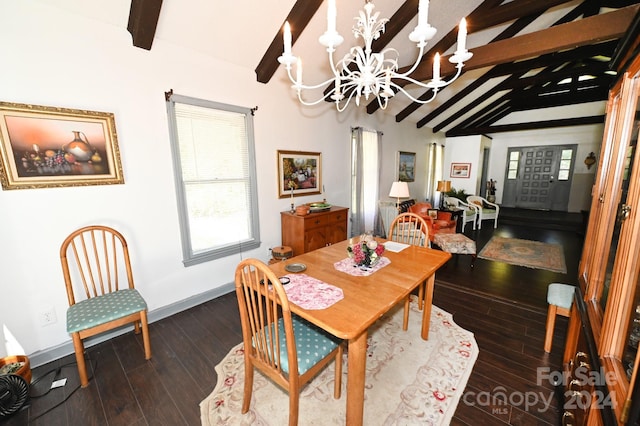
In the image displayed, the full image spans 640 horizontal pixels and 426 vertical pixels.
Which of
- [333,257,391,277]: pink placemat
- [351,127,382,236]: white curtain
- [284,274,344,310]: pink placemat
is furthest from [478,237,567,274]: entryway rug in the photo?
[284,274,344,310]: pink placemat

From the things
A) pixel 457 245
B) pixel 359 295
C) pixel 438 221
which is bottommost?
pixel 457 245

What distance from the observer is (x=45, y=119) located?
1769mm

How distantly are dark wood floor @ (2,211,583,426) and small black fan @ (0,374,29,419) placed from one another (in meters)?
0.07

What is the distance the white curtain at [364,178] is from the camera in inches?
172

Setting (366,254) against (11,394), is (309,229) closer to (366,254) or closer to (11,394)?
(366,254)

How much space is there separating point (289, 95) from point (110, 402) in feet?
11.0

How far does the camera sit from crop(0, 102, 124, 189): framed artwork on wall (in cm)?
168

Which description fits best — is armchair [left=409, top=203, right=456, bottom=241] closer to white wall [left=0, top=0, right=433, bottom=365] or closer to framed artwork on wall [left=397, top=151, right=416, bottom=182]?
framed artwork on wall [left=397, top=151, right=416, bottom=182]

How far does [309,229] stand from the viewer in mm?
3238

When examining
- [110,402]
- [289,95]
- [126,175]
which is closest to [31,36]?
[126,175]

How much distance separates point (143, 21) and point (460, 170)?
299 inches

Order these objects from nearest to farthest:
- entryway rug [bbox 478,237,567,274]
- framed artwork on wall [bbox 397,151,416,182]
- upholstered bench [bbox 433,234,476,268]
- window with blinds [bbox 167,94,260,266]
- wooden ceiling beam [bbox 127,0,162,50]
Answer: wooden ceiling beam [bbox 127,0,162,50], window with blinds [bbox 167,94,260,266], upholstered bench [bbox 433,234,476,268], entryway rug [bbox 478,237,567,274], framed artwork on wall [bbox 397,151,416,182]

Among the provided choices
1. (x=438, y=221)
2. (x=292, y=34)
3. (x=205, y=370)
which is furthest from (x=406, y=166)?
(x=205, y=370)

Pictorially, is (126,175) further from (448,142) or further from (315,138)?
(448,142)
